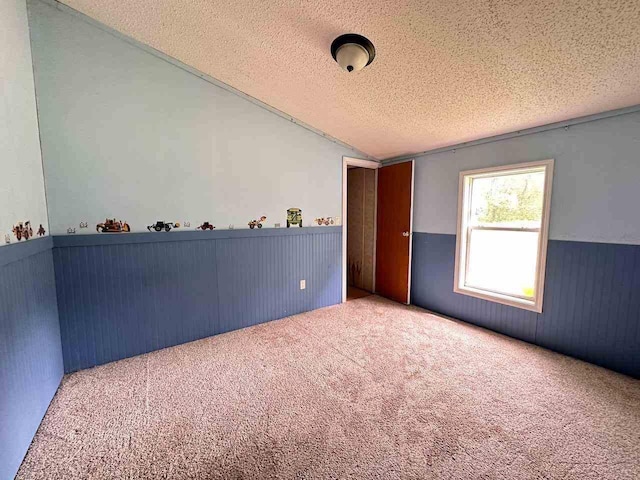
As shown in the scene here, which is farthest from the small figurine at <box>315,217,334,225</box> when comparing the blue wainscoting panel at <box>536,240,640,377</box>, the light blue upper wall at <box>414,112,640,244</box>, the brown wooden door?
the blue wainscoting panel at <box>536,240,640,377</box>

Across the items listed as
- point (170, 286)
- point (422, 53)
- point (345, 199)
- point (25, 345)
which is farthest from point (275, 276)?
point (422, 53)

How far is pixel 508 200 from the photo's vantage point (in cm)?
271

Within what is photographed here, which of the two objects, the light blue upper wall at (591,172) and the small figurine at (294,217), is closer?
the light blue upper wall at (591,172)

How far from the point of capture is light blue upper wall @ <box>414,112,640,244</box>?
6.52 ft

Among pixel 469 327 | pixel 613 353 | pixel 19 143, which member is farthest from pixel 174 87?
pixel 613 353

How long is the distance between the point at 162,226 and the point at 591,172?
3710 millimetres

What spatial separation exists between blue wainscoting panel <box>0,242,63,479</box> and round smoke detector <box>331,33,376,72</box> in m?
2.17

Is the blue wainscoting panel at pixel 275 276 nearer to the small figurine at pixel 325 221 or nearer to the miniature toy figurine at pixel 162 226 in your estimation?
the small figurine at pixel 325 221

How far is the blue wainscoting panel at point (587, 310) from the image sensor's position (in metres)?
2.03

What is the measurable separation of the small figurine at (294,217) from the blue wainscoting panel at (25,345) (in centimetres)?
203

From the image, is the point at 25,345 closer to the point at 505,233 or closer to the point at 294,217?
the point at 294,217

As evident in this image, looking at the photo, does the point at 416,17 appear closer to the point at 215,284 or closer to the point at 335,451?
the point at 335,451

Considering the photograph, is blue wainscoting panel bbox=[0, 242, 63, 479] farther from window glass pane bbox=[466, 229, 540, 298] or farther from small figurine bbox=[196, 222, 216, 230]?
window glass pane bbox=[466, 229, 540, 298]

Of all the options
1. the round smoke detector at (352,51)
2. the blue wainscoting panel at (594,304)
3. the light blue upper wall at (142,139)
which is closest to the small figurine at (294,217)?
the light blue upper wall at (142,139)
